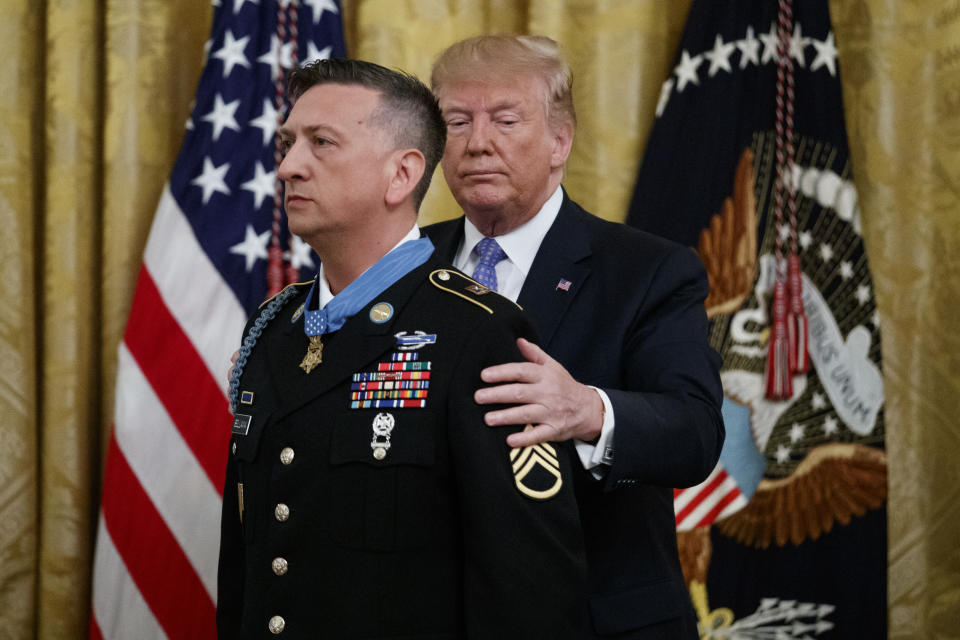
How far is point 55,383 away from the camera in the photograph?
243 cm

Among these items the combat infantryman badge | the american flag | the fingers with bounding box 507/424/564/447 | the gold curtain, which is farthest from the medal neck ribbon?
the gold curtain

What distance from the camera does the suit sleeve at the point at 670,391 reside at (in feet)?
3.93

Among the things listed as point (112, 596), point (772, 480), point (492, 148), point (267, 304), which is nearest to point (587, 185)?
point (772, 480)

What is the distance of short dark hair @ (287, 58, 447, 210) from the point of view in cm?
120

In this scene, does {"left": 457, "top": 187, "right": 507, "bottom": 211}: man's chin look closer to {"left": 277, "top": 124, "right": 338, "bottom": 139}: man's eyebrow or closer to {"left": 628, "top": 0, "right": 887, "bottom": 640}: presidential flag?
{"left": 277, "top": 124, "right": 338, "bottom": 139}: man's eyebrow

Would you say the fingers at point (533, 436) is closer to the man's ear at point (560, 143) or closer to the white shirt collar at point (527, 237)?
the white shirt collar at point (527, 237)

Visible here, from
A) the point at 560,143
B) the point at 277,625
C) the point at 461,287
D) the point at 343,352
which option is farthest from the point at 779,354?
the point at 277,625

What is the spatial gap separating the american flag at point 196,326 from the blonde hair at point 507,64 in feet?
3.05

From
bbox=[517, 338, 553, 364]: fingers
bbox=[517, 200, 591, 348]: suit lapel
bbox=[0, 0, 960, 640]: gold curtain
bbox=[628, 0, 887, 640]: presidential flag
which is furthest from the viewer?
bbox=[0, 0, 960, 640]: gold curtain

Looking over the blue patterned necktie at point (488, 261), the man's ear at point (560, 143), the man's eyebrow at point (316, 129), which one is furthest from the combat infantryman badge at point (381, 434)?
the man's ear at point (560, 143)

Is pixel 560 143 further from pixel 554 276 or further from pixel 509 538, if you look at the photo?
pixel 509 538

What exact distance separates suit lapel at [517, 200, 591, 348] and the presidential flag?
2.80ft

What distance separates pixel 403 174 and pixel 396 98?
0.31 feet

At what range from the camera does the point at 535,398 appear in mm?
1076
